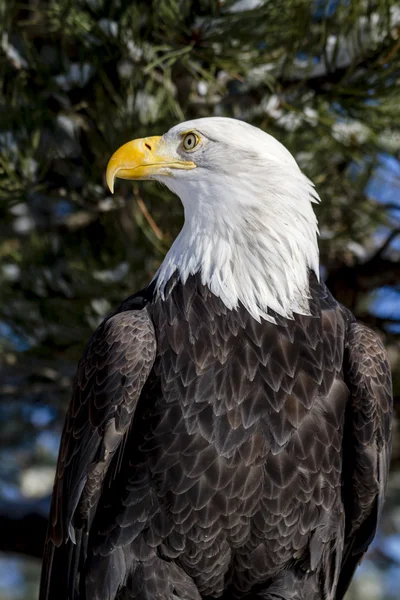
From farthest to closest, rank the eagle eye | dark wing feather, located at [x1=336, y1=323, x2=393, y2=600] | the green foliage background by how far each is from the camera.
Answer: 1. the green foliage background
2. the eagle eye
3. dark wing feather, located at [x1=336, y1=323, x2=393, y2=600]

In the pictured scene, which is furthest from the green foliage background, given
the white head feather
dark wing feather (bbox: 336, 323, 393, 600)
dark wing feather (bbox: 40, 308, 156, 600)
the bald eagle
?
dark wing feather (bbox: 336, 323, 393, 600)

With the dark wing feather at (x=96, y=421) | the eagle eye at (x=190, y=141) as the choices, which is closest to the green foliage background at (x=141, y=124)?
the eagle eye at (x=190, y=141)

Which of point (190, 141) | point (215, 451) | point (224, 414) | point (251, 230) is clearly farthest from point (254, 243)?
point (215, 451)

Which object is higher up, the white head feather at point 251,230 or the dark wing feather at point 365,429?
the white head feather at point 251,230

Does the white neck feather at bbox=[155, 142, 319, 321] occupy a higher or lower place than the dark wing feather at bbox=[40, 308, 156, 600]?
higher

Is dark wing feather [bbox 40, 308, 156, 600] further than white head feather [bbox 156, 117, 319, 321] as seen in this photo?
No

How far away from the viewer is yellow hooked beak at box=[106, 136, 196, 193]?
3291 millimetres

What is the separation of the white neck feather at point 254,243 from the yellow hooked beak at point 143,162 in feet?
0.64

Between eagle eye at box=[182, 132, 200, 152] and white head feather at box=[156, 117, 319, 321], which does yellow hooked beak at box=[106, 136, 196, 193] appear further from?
white head feather at box=[156, 117, 319, 321]

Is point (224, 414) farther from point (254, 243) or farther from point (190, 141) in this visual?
point (190, 141)

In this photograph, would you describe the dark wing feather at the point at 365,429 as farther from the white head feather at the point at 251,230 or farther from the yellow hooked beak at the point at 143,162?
the yellow hooked beak at the point at 143,162

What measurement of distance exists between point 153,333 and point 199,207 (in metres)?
0.46

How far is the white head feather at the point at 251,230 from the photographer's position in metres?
3.16

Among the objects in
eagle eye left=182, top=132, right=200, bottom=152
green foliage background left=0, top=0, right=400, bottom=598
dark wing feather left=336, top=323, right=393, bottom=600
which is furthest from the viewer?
green foliage background left=0, top=0, right=400, bottom=598
